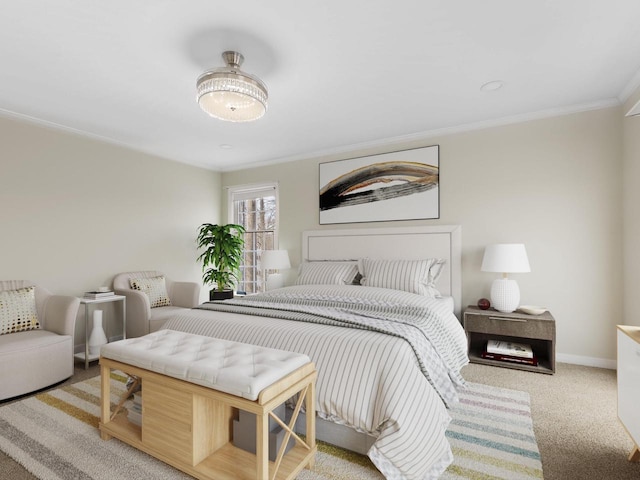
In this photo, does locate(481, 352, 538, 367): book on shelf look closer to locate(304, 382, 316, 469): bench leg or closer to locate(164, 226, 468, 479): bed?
locate(164, 226, 468, 479): bed

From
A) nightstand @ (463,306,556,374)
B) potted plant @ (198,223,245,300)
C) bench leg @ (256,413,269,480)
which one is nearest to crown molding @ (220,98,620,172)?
potted plant @ (198,223,245,300)

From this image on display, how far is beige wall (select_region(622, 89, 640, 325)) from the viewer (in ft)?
8.93

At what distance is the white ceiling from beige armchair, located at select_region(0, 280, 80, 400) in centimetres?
175

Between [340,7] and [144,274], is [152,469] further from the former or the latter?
[144,274]

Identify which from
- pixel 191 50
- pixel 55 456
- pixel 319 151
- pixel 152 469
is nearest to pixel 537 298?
pixel 319 151

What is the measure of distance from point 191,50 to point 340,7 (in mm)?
1023

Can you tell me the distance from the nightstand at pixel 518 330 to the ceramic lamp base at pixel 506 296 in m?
0.06

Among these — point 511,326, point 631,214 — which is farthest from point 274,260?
point 631,214

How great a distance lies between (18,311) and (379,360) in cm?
303

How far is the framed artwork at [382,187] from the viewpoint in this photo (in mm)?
3826

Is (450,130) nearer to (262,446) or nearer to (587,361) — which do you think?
(587,361)

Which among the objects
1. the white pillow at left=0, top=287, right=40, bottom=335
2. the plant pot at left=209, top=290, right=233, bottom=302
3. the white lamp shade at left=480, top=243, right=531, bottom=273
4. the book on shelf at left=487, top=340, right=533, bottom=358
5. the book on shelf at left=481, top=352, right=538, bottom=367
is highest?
the white lamp shade at left=480, top=243, right=531, bottom=273

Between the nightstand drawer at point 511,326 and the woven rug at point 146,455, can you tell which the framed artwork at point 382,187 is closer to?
the nightstand drawer at point 511,326

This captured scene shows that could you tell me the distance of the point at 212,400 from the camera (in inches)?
65.0
